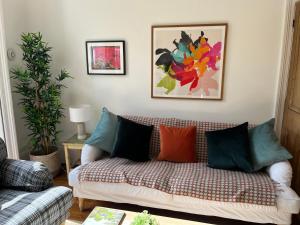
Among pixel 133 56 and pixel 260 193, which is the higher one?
pixel 133 56

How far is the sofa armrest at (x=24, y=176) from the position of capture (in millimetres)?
1851

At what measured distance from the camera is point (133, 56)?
9.40 feet

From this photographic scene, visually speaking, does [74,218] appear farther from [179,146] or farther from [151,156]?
[179,146]

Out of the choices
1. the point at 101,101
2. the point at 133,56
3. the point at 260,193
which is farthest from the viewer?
the point at 101,101

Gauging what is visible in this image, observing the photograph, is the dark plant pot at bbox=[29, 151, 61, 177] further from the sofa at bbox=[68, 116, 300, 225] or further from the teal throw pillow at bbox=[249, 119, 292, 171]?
the teal throw pillow at bbox=[249, 119, 292, 171]

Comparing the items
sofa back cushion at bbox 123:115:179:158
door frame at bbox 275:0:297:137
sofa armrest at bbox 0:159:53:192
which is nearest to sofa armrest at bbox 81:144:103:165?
sofa armrest at bbox 0:159:53:192

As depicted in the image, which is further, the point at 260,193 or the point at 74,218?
the point at 74,218

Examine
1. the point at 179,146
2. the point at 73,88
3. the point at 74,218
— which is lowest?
the point at 74,218

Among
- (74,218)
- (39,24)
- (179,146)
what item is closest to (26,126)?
(39,24)

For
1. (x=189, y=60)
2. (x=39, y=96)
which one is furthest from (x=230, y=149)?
(x=39, y=96)

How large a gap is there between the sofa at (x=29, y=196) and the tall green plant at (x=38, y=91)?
0.84m

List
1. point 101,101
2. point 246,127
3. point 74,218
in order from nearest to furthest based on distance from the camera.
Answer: point 74,218
point 246,127
point 101,101

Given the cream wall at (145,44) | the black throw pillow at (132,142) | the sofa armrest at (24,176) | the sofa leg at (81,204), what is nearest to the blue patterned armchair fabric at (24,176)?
the sofa armrest at (24,176)

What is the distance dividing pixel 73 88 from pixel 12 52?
2.66ft
